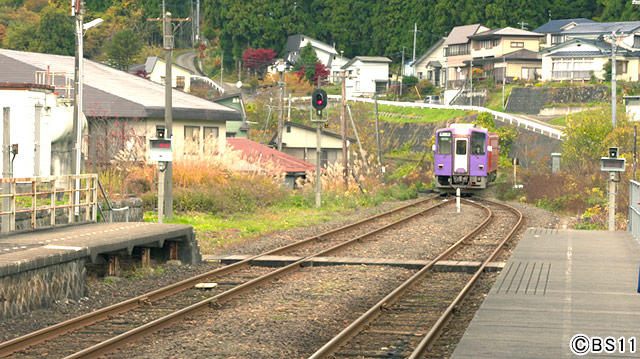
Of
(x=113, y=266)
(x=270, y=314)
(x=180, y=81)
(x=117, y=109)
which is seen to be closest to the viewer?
(x=270, y=314)

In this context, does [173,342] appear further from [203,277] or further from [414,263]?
[414,263]

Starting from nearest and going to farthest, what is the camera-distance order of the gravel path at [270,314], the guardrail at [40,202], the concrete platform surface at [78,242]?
the gravel path at [270,314]
the concrete platform surface at [78,242]
the guardrail at [40,202]

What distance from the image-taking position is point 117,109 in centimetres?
3228

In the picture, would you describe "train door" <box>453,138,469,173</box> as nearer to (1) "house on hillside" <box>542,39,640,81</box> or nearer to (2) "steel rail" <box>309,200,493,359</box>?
(2) "steel rail" <box>309,200,493,359</box>

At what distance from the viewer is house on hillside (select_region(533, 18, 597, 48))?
258 ft

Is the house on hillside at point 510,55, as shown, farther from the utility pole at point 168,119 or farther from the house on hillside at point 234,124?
the utility pole at point 168,119

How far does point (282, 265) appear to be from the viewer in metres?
15.1

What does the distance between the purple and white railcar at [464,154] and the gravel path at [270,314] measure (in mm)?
21360

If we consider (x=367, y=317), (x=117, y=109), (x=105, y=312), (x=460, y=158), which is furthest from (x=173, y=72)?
(x=367, y=317)

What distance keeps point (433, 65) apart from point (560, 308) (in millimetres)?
79733

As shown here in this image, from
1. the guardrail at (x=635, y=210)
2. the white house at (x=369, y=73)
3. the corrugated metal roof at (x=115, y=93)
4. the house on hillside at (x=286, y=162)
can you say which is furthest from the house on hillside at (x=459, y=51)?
the guardrail at (x=635, y=210)

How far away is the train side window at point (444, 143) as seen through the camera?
37500 millimetres

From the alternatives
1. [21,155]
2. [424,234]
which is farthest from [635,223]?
[21,155]

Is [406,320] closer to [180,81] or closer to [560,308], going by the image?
[560,308]
